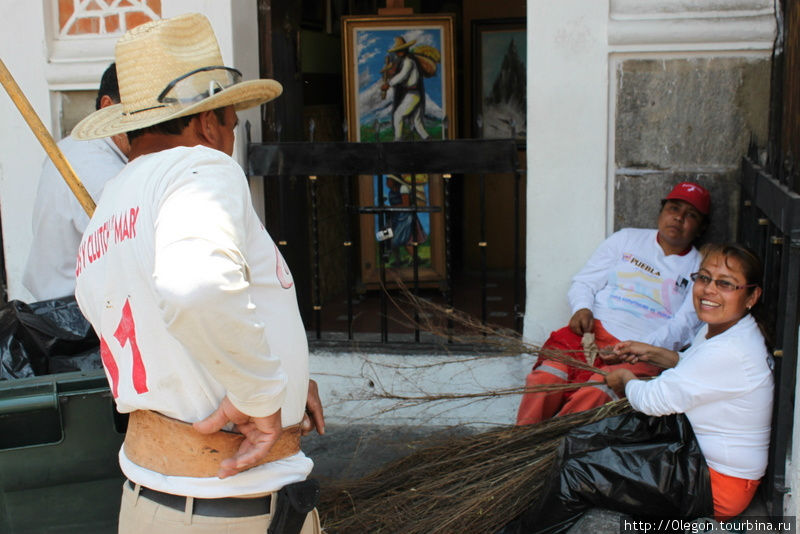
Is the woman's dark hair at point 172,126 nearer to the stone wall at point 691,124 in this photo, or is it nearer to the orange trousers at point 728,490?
the orange trousers at point 728,490

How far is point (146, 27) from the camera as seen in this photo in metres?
1.99

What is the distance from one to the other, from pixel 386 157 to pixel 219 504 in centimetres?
255

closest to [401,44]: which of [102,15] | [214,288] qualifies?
[102,15]

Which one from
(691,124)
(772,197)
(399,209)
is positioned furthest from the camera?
(399,209)

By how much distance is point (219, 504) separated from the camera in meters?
1.84

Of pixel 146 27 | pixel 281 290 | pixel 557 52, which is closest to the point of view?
pixel 281 290

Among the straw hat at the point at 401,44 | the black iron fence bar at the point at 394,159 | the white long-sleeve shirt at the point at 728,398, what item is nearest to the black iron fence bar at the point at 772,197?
the white long-sleeve shirt at the point at 728,398

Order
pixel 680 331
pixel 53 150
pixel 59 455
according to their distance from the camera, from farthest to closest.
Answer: pixel 680 331
pixel 59 455
pixel 53 150

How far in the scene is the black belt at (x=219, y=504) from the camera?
6.01 feet

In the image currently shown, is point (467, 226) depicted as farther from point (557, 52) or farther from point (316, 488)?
point (316, 488)

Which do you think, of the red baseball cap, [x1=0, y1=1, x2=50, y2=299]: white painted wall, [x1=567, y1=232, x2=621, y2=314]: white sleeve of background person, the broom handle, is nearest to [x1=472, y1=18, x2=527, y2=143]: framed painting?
[x1=567, y1=232, x2=621, y2=314]: white sleeve of background person

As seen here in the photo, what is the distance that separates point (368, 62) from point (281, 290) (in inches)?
159

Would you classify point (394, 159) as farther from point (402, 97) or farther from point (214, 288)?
point (214, 288)

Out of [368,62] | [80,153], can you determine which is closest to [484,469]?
[80,153]
